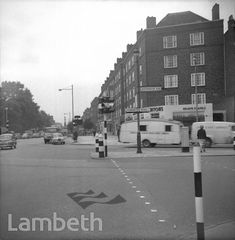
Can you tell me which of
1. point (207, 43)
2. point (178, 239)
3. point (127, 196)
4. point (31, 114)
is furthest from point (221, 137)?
point (31, 114)

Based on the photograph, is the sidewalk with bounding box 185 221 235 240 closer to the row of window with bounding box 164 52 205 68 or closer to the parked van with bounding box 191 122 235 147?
the parked van with bounding box 191 122 235 147

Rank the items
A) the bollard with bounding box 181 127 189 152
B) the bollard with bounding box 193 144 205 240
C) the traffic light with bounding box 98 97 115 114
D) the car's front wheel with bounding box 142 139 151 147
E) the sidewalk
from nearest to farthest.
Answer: the bollard with bounding box 193 144 205 240 < the sidewalk < the traffic light with bounding box 98 97 115 114 < the bollard with bounding box 181 127 189 152 < the car's front wheel with bounding box 142 139 151 147

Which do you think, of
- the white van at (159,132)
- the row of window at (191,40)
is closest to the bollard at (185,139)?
the white van at (159,132)

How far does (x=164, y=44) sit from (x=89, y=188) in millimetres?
47276

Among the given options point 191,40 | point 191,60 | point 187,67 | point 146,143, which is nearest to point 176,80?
point 187,67

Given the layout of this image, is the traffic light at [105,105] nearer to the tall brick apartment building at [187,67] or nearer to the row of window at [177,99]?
the tall brick apartment building at [187,67]

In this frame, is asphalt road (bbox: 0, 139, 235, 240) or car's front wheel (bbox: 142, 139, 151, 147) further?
car's front wheel (bbox: 142, 139, 151, 147)

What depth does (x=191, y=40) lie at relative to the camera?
177 ft

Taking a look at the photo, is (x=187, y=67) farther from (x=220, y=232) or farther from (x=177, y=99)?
(x=220, y=232)

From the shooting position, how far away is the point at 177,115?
53.3 metres

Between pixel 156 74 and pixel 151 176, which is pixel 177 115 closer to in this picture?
pixel 156 74

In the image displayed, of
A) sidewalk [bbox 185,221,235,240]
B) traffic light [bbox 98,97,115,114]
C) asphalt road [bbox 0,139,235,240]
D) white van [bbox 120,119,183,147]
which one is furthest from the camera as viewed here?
white van [bbox 120,119,183,147]

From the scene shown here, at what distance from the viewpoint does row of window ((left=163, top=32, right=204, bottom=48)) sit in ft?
176

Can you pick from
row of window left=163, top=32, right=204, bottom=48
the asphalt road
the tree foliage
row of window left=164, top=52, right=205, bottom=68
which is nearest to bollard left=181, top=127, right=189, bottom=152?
the asphalt road
